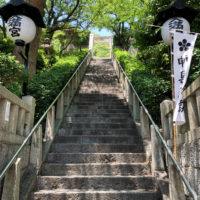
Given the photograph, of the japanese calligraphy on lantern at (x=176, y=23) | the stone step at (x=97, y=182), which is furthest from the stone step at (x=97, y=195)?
the japanese calligraphy on lantern at (x=176, y=23)

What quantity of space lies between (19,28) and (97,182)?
3206 millimetres

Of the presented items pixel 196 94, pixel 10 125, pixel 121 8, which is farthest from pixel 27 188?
pixel 121 8

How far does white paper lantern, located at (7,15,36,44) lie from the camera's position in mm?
4281

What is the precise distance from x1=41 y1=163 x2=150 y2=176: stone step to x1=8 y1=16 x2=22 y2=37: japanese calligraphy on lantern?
2.66 metres

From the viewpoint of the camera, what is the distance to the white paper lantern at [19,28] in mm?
4281

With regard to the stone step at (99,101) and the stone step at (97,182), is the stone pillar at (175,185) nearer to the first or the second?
the stone step at (97,182)

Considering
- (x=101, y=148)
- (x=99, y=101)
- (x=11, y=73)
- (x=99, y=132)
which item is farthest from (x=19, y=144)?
(x=99, y=101)

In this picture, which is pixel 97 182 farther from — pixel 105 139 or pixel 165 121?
pixel 165 121

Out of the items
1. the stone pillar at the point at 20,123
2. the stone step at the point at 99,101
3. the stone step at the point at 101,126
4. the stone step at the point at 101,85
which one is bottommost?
the stone pillar at the point at 20,123

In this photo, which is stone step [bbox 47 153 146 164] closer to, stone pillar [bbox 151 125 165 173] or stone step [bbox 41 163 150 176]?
stone step [bbox 41 163 150 176]

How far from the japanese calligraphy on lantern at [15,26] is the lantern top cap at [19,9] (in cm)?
24

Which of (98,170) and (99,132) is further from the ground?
(99,132)

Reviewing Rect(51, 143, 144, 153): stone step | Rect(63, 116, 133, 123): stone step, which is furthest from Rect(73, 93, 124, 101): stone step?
Rect(51, 143, 144, 153): stone step

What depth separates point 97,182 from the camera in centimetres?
388
